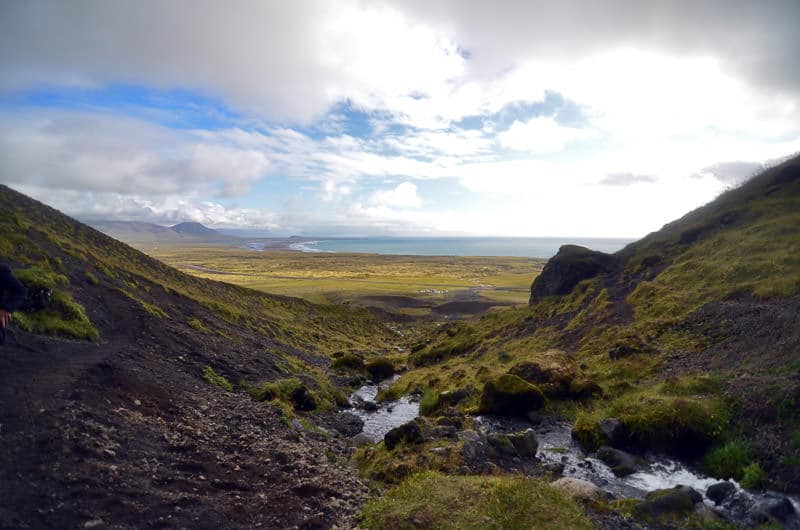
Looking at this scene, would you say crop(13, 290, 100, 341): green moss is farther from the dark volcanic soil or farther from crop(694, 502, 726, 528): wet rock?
crop(694, 502, 726, 528): wet rock

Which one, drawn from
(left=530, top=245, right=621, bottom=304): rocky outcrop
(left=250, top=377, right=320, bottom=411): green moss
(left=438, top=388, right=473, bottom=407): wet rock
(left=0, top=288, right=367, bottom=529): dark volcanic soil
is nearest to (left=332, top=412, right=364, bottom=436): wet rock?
(left=250, top=377, right=320, bottom=411): green moss

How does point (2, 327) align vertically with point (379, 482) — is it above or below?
above

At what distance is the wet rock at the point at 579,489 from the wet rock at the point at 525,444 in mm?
2866

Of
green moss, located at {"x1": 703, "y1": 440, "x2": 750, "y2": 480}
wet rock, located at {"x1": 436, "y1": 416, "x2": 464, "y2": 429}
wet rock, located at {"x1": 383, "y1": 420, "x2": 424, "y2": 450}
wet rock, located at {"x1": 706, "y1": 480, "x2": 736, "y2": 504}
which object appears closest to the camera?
wet rock, located at {"x1": 706, "y1": 480, "x2": 736, "y2": 504}

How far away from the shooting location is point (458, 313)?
90.4 metres

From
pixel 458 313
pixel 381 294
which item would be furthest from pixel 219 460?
pixel 381 294

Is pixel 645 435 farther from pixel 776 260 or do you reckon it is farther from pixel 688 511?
pixel 776 260

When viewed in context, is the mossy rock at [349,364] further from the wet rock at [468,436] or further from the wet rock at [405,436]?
the wet rock at [468,436]

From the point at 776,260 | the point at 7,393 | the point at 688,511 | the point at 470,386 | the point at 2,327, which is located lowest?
the point at 470,386

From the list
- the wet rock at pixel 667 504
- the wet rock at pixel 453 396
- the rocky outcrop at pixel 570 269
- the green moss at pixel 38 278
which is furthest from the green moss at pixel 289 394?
the rocky outcrop at pixel 570 269

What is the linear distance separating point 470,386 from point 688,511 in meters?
14.3

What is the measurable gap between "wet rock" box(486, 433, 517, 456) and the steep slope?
5114mm

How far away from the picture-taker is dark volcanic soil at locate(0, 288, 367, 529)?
7852mm

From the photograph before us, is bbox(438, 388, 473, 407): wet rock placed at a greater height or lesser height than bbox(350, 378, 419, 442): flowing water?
greater
